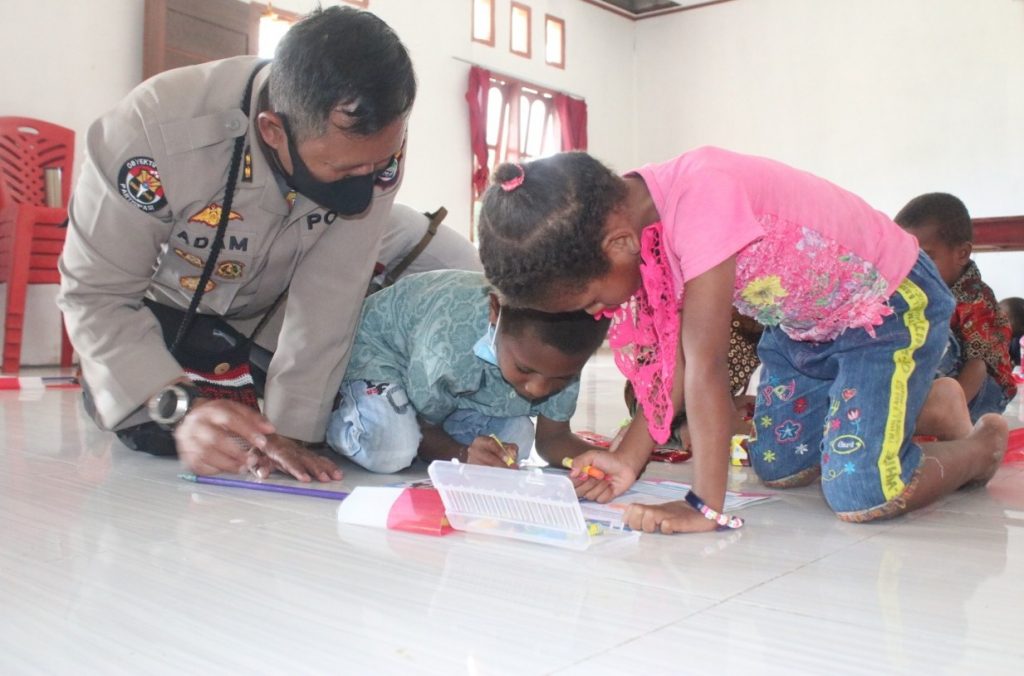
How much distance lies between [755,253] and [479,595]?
716mm

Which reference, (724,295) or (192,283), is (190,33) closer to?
(192,283)

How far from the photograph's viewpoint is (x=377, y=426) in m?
1.98

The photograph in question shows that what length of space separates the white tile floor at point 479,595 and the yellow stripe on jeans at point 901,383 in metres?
0.09

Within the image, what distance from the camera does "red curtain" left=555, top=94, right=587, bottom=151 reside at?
29.7 ft

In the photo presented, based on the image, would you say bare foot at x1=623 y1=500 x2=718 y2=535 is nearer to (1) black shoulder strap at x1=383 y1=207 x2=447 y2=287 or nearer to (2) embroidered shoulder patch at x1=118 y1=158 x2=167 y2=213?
(2) embroidered shoulder patch at x1=118 y1=158 x2=167 y2=213

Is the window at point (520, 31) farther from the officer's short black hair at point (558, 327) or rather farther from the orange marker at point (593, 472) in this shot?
the orange marker at point (593, 472)

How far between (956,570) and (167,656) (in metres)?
0.95

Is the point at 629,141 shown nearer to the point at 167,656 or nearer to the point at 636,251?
the point at 636,251

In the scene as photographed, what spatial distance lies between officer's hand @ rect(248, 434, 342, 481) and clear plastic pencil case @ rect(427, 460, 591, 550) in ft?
1.66

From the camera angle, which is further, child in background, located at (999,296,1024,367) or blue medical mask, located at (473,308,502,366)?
child in background, located at (999,296,1024,367)

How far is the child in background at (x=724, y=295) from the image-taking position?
4.45 ft

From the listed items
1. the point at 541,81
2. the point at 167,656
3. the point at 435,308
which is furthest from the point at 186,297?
the point at 541,81

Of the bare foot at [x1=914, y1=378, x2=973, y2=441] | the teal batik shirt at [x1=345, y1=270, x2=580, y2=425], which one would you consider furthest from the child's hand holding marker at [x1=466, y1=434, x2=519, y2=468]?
the bare foot at [x1=914, y1=378, x2=973, y2=441]

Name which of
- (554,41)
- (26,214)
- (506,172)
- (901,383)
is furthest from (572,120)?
(506,172)
